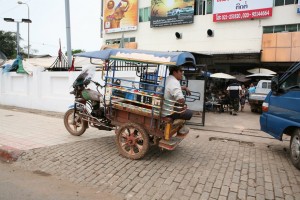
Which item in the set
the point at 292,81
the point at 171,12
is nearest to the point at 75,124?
the point at 292,81

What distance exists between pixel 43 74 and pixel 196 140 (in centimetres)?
734

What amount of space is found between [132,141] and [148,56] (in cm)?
165

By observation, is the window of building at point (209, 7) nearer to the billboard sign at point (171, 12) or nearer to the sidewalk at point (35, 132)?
the billboard sign at point (171, 12)

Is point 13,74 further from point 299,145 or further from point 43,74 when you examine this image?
point 299,145

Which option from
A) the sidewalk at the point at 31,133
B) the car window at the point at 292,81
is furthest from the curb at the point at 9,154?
the car window at the point at 292,81

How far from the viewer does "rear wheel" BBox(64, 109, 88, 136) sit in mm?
6541

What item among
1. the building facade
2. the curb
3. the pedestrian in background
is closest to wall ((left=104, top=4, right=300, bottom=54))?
the building facade

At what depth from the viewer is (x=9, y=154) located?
527cm

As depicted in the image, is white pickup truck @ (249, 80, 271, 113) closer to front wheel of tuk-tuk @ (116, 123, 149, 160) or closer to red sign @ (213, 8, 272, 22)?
front wheel of tuk-tuk @ (116, 123, 149, 160)

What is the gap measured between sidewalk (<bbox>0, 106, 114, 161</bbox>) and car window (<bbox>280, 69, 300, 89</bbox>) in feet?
14.7

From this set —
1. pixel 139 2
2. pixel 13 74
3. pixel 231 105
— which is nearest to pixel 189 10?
pixel 139 2

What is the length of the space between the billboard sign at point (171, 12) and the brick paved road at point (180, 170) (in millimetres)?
24075

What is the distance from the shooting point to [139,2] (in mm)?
31906

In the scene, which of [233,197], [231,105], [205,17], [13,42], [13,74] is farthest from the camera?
[13,42]
